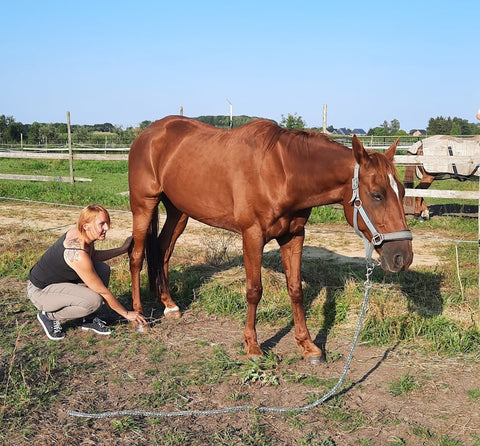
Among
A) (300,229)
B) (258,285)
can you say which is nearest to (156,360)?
(258,285)

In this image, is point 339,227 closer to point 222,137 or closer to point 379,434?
point 222,137

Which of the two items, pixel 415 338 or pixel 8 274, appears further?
pixel 8 274

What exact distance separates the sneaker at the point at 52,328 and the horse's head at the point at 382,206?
2745 mm

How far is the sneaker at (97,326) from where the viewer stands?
445 cm

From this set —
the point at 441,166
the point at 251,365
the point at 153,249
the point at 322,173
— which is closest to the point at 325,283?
the point at 153,249

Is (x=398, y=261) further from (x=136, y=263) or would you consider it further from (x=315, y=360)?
(x=136, y=263)

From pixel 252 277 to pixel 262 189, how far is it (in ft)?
2.43

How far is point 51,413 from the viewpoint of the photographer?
310cm

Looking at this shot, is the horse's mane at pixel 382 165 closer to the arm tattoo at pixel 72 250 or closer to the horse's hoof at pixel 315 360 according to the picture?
the horse's hoof at pixel 315 360

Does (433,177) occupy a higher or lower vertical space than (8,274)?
higher

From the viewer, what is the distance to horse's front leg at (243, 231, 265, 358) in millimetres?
3982

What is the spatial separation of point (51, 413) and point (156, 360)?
1031 millimetres

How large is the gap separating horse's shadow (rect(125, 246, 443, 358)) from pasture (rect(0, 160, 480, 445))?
0.02 meters

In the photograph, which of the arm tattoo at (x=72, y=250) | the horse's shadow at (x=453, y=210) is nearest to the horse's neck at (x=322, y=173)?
the arm tattoo at (x=72, y=250)
